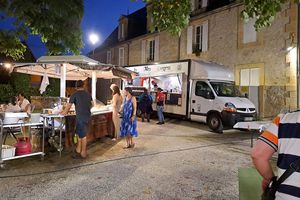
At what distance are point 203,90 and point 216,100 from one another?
0.95m

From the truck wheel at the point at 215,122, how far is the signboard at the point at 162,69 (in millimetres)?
2582

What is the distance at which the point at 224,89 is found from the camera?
11.8 m

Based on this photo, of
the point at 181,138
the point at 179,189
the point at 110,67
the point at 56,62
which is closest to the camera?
the point at 179,189

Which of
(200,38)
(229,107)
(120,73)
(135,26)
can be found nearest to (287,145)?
(120,73)

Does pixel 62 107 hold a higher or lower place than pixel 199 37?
lower

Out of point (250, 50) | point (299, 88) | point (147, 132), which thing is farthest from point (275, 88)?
point (147, 132)

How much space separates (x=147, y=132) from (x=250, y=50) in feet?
25.4

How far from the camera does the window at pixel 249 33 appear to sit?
1423 centimetres

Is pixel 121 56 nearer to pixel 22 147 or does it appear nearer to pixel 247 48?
pixel 247 48

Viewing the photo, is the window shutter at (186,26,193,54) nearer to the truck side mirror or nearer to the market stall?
the truck side mirror

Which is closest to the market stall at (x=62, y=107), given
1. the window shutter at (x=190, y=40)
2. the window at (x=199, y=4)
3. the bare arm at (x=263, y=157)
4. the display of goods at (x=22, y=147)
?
the display of goods at (x=22, y=147)

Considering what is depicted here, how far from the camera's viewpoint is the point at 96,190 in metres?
4.47

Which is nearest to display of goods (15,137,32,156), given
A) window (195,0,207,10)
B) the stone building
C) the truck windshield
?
the truck windshield

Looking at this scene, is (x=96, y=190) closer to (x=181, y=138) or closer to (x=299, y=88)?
(x=181, y=138)
